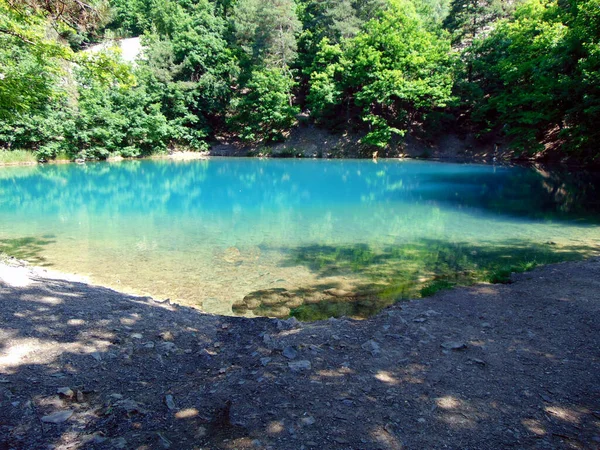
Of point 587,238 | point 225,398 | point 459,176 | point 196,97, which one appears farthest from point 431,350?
point 196,97

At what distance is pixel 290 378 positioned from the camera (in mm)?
3936

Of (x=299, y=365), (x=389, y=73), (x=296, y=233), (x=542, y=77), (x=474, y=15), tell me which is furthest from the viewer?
(x=474, y=15)

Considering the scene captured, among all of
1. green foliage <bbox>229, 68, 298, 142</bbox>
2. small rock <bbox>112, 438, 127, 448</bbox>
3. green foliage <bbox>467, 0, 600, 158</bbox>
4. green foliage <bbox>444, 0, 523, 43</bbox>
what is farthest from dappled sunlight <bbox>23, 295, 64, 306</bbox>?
green foliage <bbox>444, 0, 523, 43</bbox>

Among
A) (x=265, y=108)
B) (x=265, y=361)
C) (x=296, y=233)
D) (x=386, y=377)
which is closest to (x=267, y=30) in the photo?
(x=265, y=108)

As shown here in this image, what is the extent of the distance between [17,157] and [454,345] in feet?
128

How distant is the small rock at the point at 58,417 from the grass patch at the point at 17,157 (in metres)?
37.5

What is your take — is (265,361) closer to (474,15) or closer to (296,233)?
(296,233)

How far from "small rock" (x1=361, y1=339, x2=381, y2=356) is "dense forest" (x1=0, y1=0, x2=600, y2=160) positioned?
25709 millimetres

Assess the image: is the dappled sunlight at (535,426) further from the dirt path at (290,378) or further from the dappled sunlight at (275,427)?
the dappled sunlight at (275,427)

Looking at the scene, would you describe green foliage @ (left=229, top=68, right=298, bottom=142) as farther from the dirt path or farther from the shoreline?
the dirt path

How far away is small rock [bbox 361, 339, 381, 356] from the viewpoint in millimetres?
4594

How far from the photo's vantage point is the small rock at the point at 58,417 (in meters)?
3.04

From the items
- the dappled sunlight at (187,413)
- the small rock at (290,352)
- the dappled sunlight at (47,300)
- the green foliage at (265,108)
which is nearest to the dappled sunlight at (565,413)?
the small rock at (290,352)

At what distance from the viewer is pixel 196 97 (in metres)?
44.4
